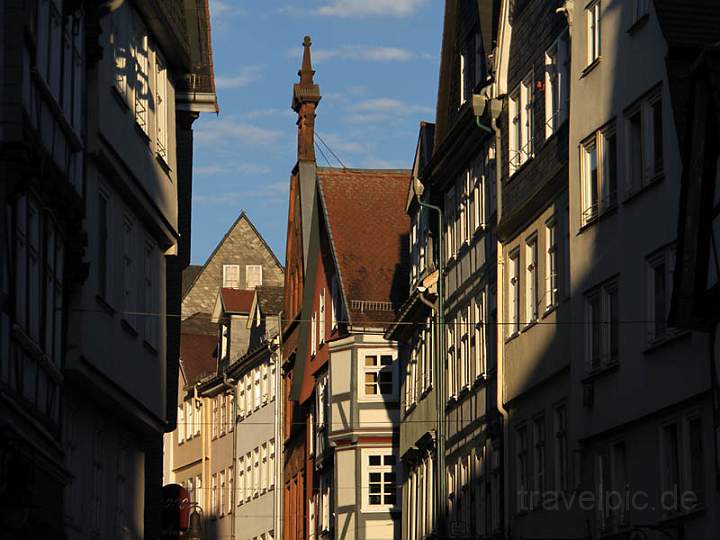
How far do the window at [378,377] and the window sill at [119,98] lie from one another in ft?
83.6

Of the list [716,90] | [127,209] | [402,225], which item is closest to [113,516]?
[127,209]

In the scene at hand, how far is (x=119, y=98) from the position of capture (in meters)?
30.8

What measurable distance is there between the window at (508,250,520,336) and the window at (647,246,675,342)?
812 cm

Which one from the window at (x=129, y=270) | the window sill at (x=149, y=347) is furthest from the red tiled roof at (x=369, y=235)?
the window at (x=129, y=270)

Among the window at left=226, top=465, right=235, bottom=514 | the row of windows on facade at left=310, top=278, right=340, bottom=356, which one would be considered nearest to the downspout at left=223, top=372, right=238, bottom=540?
the window at left=226, top=465, right=235, bottom=514

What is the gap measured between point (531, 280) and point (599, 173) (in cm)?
526

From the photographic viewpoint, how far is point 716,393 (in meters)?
24.4

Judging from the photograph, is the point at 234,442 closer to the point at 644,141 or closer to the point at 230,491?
the point at 230,491

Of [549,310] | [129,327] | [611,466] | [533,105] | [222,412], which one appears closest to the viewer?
[611,466]

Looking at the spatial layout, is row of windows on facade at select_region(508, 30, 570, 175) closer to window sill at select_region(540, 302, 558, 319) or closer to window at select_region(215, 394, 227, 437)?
window sill at select_region(540, 302, 558, 319)

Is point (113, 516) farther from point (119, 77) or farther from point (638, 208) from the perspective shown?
point (638, 208)

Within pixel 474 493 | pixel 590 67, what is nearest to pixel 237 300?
pixel 474 493

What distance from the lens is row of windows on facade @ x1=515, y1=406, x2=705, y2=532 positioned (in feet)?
84.6

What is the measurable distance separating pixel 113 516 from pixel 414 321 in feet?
52.8
